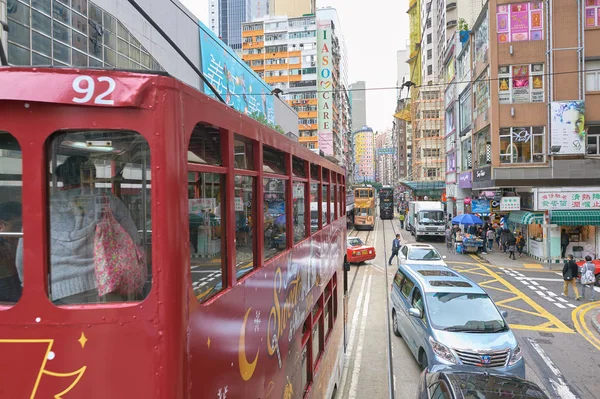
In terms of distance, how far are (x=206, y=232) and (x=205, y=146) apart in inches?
17.6

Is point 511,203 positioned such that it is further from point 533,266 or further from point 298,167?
point 298,167

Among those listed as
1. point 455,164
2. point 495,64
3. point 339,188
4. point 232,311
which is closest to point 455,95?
point 455,164

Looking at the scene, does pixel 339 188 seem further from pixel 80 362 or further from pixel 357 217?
pixel 357 217

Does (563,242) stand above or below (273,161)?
below

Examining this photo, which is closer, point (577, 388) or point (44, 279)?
point (44, 279)

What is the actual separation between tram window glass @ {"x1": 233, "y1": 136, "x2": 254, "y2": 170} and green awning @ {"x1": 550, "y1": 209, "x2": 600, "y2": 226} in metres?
21.1

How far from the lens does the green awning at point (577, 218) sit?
19047mm

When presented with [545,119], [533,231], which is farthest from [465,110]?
[533,231]

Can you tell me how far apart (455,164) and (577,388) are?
31.0m

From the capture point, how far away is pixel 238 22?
162 metres

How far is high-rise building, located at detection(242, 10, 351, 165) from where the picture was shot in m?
68.4

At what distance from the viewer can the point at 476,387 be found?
14.9ft

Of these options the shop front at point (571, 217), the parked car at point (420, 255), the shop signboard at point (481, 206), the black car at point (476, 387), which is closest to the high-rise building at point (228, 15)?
the shop signboard at point (481, 206)

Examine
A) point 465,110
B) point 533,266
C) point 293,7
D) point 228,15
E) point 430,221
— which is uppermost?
point 228,15
